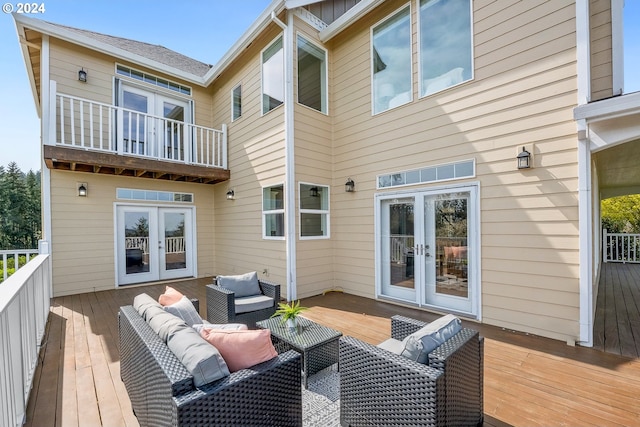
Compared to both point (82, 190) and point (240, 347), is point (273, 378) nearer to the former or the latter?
point (240, 347)

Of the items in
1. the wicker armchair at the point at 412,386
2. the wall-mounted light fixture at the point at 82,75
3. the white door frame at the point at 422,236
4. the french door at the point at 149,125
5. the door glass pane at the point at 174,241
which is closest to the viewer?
the wicker armchair at the point at 412,386

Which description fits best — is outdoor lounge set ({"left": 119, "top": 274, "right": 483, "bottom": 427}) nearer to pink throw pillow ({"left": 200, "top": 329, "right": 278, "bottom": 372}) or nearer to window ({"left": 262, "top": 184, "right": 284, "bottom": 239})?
pink throw pillow ({"left": 200, "top": 329, "right": 278, "bottom": 372})

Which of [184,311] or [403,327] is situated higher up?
[184,311]

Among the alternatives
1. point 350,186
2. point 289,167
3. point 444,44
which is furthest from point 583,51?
point 289,167

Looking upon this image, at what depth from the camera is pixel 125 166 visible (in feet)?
19.4

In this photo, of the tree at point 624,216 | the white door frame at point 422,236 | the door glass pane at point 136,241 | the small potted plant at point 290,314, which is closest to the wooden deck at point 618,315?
the white door frame at point 422,236

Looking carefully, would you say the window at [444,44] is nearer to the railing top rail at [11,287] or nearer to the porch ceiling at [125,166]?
the porch ceiling at [125,166]

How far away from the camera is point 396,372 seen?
1.82 m

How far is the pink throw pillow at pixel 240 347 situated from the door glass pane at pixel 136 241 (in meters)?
6.26

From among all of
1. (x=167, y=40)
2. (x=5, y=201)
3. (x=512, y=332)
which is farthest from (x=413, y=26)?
(x=5, y=201)

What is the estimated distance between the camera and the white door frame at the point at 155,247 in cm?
676

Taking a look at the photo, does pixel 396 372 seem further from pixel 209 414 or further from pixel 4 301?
pixel 4 301

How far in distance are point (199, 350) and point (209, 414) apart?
1.07ft

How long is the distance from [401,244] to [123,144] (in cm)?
621
